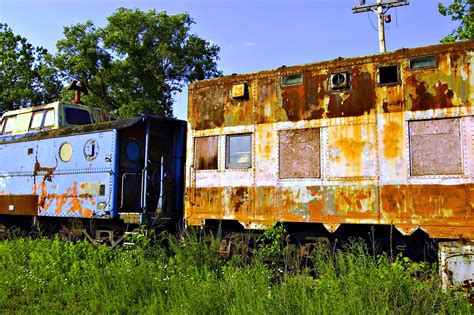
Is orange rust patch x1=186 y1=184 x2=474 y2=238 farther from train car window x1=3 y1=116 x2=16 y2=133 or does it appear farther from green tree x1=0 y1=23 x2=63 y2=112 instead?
green tree x1=0 y1=23 x2=63 y2=112

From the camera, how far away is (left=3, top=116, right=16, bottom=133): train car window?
13.6m

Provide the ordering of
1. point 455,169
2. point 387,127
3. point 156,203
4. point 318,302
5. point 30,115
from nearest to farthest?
1. point 318,302
2. point 455,169
3. point 387,127
4. point 156,203
5. point 30,115

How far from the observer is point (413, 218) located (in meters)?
7.48

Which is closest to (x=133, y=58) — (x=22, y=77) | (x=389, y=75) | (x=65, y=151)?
(x=22, y=77)

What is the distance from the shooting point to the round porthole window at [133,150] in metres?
10.6

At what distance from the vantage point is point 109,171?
33.3 feet

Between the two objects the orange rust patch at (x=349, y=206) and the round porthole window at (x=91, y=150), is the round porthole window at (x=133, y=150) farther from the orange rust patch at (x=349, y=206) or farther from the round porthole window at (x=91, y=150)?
the orange rust patch at (x=349, y=206)

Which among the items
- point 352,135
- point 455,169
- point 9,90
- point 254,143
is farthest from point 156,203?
point 9,90

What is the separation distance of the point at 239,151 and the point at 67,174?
15.0 ft

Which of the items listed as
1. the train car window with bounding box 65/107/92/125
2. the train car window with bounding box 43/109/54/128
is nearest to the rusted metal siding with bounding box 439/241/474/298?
the train car window with bounding box 65/107/92/125

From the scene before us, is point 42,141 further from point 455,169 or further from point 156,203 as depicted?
point 455,169

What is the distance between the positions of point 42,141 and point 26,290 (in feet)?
19.9

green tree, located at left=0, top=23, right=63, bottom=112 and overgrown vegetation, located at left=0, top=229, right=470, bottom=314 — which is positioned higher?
green tree, located at left=0, top=23, right=63, bottom=112

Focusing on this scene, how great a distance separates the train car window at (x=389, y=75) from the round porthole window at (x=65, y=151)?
744 centimetres
